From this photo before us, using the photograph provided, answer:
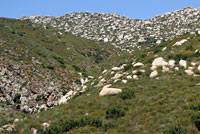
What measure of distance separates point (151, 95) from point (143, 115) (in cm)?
428

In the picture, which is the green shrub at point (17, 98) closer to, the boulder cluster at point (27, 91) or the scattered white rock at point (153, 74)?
the boulder cluster at point (27, 91)

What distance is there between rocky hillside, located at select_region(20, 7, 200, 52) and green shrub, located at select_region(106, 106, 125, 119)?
67.0 m

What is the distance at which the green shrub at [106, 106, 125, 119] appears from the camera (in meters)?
16.6

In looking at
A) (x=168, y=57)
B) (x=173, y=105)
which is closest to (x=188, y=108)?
(x=173, y=105)

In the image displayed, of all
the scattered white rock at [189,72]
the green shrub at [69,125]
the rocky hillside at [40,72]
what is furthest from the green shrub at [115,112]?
the rocky hillside at [40,72]

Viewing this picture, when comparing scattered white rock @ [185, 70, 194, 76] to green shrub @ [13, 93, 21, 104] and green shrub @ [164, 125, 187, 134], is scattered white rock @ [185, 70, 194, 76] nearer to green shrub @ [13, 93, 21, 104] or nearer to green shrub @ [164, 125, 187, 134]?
green shrub @ [164, 125, 187, 134]

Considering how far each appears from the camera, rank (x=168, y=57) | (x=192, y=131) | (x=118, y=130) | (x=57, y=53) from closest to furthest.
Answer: (x=192, y=131) < (x=118, y=130) < (x=168, y=57) < (x=57, y=53)

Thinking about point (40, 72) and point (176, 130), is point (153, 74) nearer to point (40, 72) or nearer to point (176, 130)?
point (176, 130)

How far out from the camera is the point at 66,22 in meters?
126

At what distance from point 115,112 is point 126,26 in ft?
331

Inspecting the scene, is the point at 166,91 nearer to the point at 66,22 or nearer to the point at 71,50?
the point at 71,50

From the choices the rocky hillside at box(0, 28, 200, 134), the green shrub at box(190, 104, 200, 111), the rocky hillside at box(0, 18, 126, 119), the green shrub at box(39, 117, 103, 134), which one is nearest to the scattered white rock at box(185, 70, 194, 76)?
the rocky hillside at box(0, 28, 200, 134)

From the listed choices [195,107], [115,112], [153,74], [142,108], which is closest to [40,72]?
[153,74]

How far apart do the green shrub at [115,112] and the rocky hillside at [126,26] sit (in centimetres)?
6704
